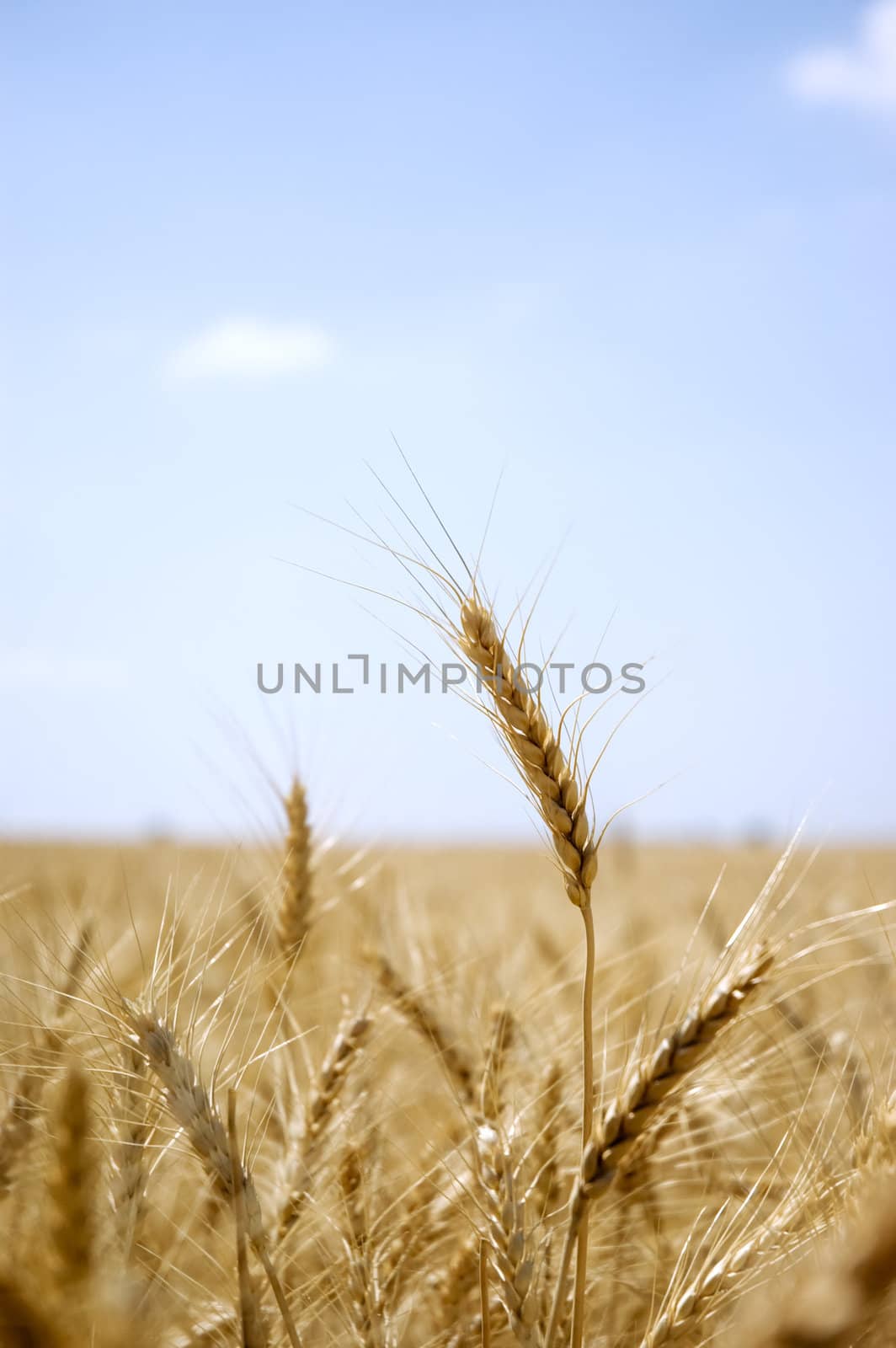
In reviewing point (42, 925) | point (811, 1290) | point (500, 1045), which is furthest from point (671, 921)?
point (811, 1290)

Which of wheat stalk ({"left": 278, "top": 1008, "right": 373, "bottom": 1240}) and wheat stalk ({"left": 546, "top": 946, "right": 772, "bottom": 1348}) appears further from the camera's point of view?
wheat stalk ({"left": 278, "top": 1008, "right": 373, "bottom": 1240})

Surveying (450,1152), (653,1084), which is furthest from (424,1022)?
(653,1084)

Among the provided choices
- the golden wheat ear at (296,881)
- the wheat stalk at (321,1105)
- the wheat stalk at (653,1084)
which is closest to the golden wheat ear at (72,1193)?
the wheat stalk at (653,1084)

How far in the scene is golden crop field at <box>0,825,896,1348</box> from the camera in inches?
36.1

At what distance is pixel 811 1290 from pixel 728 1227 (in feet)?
2.39

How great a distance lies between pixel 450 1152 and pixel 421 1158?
0.20 meters

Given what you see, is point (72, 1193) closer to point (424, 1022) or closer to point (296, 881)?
point (424, 1022)

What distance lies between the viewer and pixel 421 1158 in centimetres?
191

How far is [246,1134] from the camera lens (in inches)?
50.3

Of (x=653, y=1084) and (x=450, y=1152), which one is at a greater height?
(x=653, y=1084)

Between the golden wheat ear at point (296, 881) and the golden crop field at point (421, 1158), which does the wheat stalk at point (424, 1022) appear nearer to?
the golden crop field at point (421, 1158)

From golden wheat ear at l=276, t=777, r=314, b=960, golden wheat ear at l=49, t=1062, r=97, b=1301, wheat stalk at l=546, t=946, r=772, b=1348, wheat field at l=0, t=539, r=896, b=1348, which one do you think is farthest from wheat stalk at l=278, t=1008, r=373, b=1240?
golden wheat ear at l=49, t=1062, r=97, b=1301

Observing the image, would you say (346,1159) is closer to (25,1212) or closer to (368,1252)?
(368,1252)

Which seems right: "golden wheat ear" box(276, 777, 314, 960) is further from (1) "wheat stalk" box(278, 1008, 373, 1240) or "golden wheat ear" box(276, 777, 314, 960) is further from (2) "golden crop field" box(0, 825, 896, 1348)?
(1) "wheat stalk" box(278, 1008, 373, 1240)
